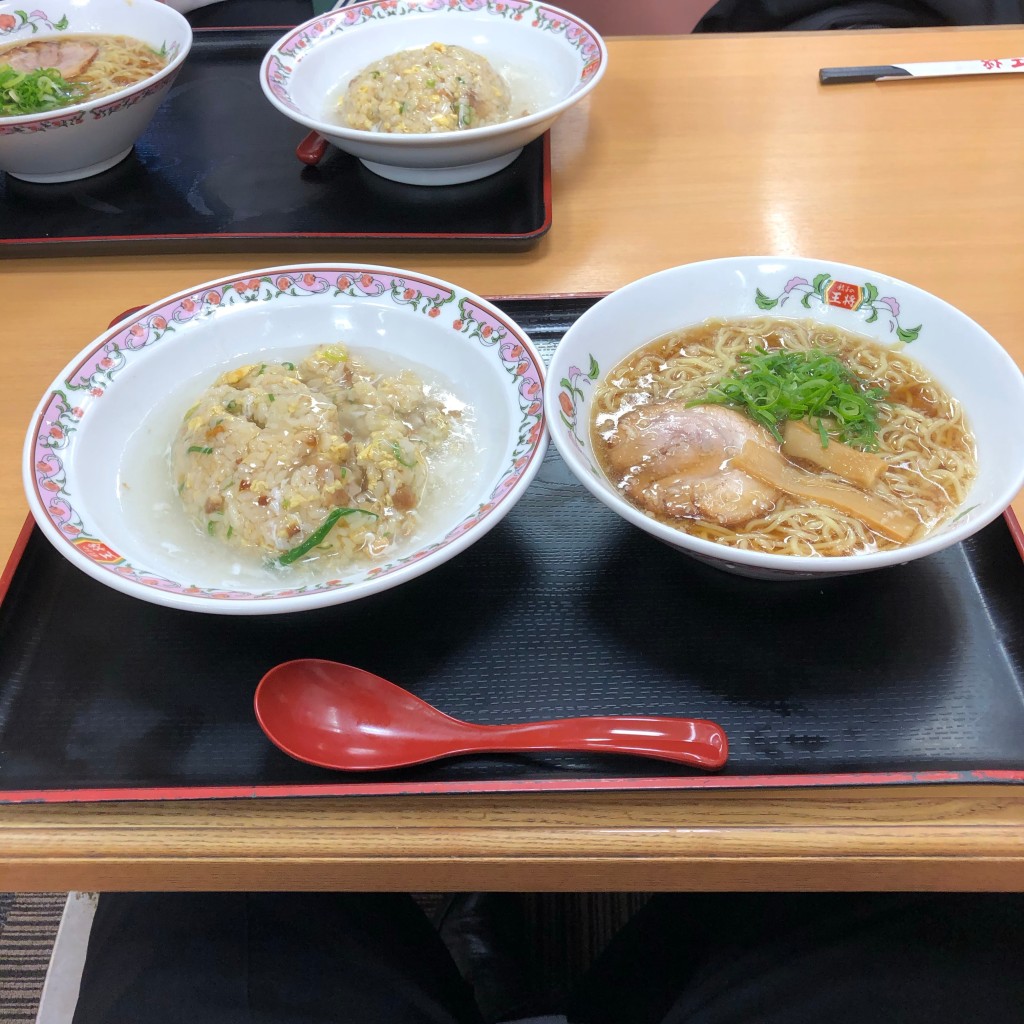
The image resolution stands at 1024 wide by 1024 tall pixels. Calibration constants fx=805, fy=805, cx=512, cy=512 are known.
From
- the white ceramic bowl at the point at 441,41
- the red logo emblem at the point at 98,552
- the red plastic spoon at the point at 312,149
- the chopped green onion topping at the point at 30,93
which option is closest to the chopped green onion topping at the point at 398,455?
the red logo emblem at the point at 98,552

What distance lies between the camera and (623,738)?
0.90 metres

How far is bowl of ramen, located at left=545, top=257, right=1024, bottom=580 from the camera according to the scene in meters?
1.10

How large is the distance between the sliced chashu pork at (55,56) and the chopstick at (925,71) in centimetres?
200

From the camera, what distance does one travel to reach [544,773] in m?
0.92

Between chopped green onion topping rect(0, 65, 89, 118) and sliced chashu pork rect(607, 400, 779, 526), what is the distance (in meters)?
1.64

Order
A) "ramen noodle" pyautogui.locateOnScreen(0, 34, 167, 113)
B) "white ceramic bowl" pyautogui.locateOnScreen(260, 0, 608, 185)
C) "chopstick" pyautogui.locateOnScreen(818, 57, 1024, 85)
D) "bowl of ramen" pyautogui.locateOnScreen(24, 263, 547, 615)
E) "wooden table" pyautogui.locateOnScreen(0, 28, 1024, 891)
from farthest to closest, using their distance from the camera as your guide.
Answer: "chopstick" pyautogui.locateOnScreen(818, 57, 1024, 85) → "ramen noodle" pyautogui.locateOnScreen(0, 34, 167, 113) → "white ceramic bowl" pyautogui.locateOnScreen(260, 0, 608, 185) → "bowl of ramen" pyautogui.locateOnScreen(24, 263, 547, 615) → "wooden table" pyautogui.locateOnScreen(0, 28, 1024, 891)

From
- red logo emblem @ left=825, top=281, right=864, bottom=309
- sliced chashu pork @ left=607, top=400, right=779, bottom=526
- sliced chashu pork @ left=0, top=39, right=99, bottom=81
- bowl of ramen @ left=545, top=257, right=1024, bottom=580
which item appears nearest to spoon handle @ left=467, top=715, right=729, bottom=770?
bowl of ramen @ left=545, top=257, right=1024, bottom=580

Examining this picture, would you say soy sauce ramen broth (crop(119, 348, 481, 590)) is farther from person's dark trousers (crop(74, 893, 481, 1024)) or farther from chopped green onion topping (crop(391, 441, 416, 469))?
person's dark trousers (crop(74, 893, 481, 1024))

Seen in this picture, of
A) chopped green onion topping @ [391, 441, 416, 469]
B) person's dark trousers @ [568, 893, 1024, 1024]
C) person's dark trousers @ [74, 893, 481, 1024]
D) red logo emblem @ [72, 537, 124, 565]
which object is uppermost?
red logo emblem @ [72, 537, 124, 565]

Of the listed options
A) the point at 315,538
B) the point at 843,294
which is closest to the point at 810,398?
the point at 843,294

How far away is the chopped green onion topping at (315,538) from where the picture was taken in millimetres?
1085

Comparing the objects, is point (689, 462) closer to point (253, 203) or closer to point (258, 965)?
point (258, 965)

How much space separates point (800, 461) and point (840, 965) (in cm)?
71

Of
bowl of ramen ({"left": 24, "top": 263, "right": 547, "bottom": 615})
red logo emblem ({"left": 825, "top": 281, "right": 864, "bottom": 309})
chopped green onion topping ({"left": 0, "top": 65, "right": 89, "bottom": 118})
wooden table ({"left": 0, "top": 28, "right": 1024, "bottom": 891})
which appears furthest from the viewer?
chopped green onion topping ({"left": 0, "top": 65, "right": 89, "bottom": 118})
